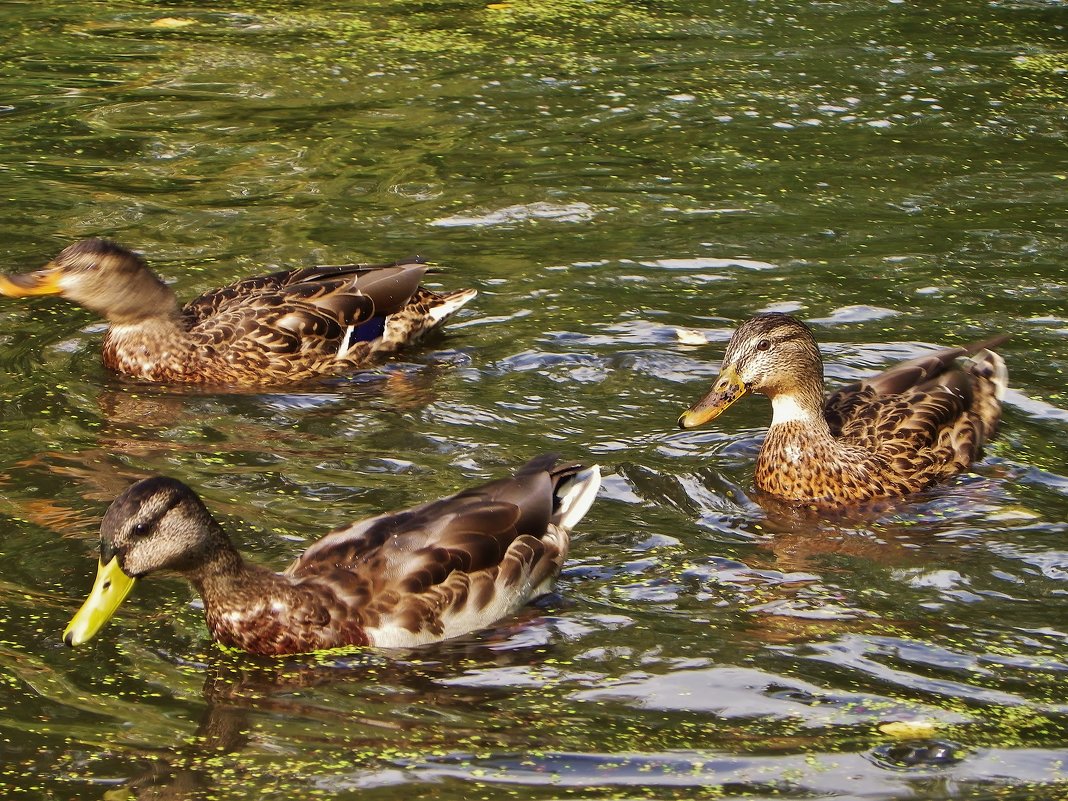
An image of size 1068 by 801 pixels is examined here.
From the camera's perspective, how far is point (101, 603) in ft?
18.8

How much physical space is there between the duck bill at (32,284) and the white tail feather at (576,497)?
11.7 ft

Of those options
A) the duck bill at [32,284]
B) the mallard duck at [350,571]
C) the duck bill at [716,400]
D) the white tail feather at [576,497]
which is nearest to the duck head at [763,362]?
the duck bill at [716,400]

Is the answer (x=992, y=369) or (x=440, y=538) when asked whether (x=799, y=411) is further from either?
(x=440, y=538)

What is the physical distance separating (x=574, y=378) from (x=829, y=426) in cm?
137

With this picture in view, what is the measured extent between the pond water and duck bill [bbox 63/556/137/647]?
0.18 m

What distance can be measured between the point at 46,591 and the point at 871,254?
18.3ft

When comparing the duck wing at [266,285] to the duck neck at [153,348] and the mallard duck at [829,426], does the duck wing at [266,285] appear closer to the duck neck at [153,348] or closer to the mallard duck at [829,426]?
the duck neck at [153,348]

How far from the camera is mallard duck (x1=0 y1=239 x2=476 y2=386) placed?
356 inches

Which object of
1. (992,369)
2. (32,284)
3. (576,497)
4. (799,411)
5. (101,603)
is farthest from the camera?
(32,284)

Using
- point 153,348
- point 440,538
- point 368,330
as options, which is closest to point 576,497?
point 440,538

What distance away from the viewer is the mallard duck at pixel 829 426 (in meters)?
7.67

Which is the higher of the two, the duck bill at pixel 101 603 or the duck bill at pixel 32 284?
the duck bill at pixel 32 284

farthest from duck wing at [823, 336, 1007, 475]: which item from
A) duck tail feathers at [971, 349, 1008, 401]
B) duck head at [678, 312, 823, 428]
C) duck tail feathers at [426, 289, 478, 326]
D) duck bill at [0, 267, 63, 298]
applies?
duck bill at [0, 267, 63, 298]

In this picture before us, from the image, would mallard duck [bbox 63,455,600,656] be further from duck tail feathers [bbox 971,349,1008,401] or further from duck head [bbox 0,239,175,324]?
duck head [bbox 0,239,175,324]
